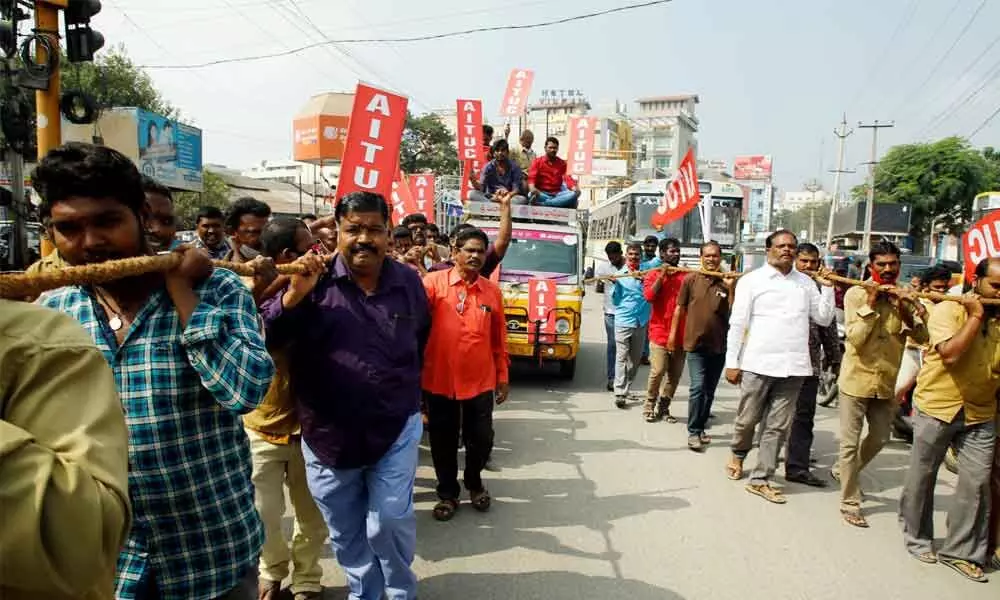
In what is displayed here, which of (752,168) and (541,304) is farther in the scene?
(752,168)

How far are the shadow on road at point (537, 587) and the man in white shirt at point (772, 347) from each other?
5.73 ft

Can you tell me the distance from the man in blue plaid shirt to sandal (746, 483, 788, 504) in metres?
3.97

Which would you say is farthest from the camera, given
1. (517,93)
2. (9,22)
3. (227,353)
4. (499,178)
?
(517,93)

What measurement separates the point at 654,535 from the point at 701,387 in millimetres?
2066

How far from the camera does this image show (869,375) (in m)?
4.32

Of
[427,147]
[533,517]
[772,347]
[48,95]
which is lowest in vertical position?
[533,517]

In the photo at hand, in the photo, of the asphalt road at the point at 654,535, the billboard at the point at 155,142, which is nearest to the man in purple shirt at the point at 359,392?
the asphalt road at the point at 654,535

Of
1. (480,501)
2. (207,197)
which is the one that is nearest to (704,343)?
(480,501)

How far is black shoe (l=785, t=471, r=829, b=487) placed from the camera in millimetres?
4910

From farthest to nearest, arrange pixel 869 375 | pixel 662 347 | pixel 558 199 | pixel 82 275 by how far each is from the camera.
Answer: pixel 558 199
pixel 662 347
pixel 869 375
pixel 82 275

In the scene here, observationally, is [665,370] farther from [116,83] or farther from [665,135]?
[665,135]

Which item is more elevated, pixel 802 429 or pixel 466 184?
pixel 466 184

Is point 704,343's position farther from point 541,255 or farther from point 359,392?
point 359,392

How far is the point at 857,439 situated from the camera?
4.35m
